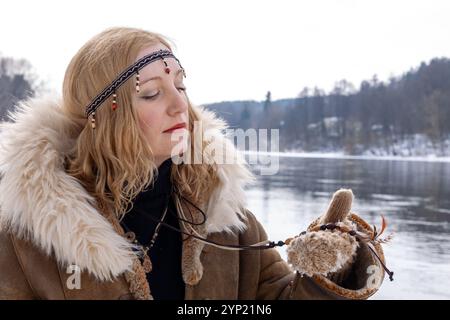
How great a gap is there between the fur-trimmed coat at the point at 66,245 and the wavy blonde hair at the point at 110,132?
75 millimetres

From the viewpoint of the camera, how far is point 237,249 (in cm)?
206

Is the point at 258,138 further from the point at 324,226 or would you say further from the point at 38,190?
the point at 38,190

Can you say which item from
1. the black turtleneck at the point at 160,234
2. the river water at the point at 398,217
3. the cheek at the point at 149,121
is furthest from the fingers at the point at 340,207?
the river water at the point at 398,217

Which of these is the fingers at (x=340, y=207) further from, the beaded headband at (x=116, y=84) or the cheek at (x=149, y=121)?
the beaded headband at (x=116, y=84)

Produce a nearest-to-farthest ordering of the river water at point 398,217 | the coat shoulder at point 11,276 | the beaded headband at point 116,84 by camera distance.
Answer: the coat shoulder at point 11,276, the beaded headband at point 116,84, the river water at point 398,217

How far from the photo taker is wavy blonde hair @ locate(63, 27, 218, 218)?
1957 millimetres

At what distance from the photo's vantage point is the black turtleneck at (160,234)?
200 centimetres

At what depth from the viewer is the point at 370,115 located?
82.9 m

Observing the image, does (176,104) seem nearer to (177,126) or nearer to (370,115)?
(177,126)

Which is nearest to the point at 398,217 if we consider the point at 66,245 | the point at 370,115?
the point at 66,245

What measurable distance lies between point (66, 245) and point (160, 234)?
44 cm

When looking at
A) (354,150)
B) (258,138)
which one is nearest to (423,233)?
(258,138)
